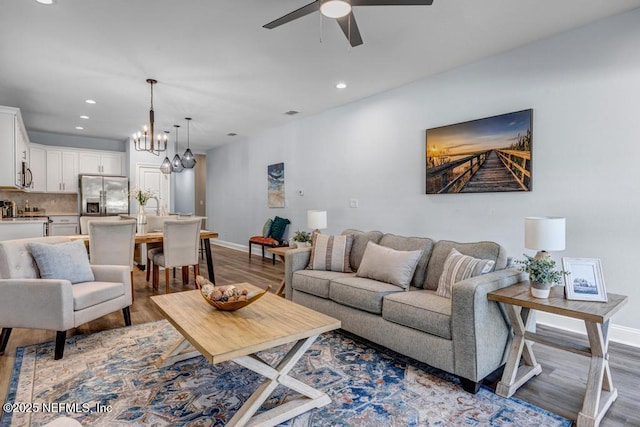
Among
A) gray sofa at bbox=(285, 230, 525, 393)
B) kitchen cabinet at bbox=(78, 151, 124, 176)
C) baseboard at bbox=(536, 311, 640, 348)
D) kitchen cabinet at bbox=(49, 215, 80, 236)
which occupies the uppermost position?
kitchen cabinet at bbox=(78, 151, 124, 176)

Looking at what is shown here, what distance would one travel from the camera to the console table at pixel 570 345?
1.86 metres

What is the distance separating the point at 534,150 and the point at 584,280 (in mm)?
1583

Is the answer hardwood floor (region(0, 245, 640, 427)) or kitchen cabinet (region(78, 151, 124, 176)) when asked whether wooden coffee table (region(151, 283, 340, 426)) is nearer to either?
hardwood floor (region(0, 245, 640, 427))

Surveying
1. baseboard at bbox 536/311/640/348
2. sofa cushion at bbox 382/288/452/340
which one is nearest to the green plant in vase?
sofa cushion at bbox 382/288/452/340

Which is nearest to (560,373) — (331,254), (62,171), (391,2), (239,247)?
(331,254)

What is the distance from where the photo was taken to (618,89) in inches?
112

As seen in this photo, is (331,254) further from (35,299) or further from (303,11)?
(35,299)

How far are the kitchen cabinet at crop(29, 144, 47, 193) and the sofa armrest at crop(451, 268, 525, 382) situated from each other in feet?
26.0

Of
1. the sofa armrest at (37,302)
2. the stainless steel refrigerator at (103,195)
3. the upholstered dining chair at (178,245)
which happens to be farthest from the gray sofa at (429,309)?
the stainless steel refrigerator at (103,195)

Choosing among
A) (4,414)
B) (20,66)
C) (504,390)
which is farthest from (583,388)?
(20,66)

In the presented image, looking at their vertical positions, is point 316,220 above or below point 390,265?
above

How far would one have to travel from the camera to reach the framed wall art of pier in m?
3.36

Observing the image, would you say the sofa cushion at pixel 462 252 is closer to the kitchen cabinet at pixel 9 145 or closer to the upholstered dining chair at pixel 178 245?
the upholstered dining chair at pixel 178 245

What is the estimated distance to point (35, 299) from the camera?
8.48 ft
